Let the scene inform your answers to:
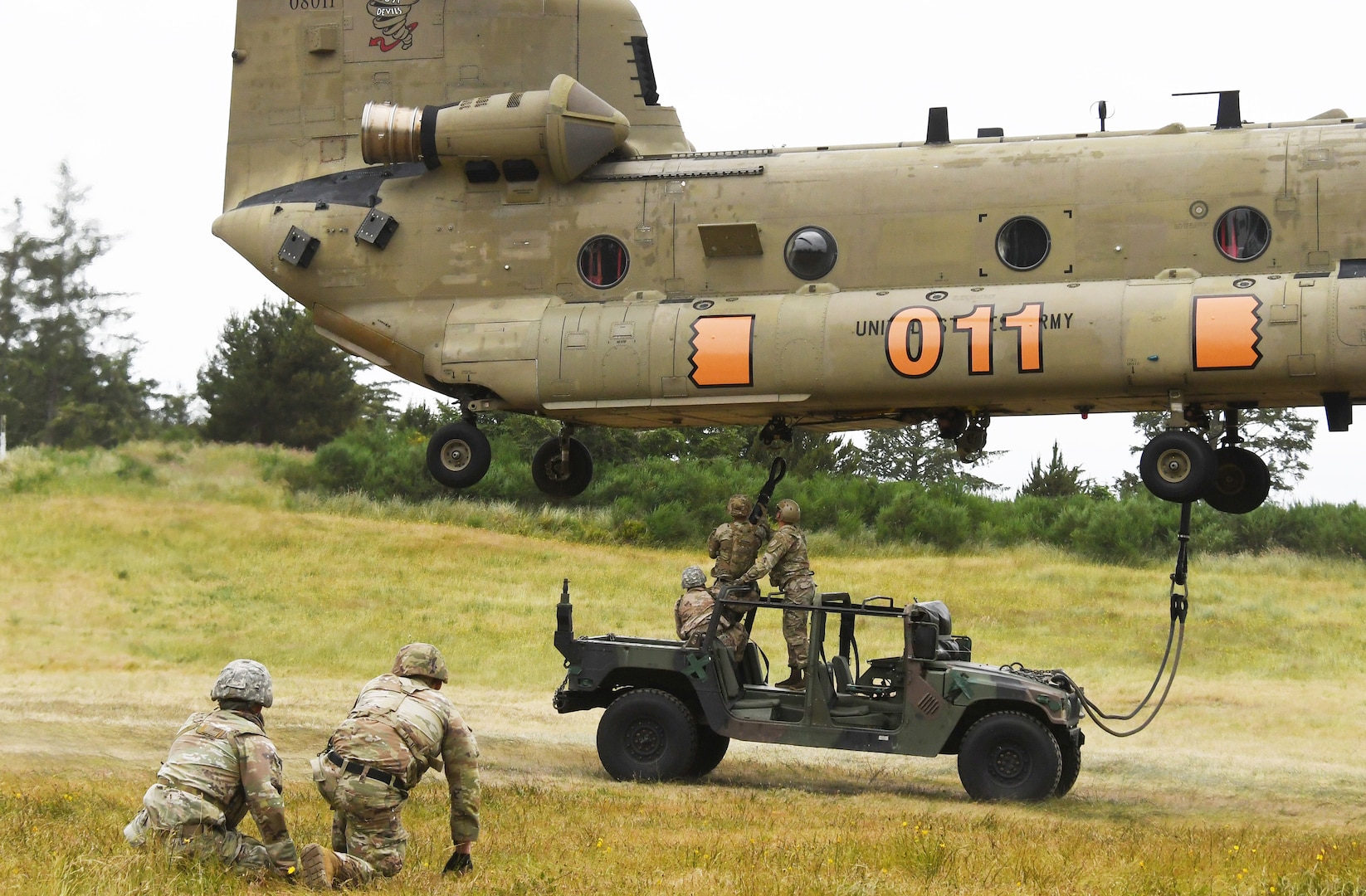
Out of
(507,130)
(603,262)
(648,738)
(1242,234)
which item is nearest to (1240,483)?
(1242,234)

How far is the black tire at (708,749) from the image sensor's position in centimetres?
1430

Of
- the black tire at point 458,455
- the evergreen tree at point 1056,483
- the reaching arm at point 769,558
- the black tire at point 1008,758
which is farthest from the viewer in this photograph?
the evergreen tree at point 1056,483

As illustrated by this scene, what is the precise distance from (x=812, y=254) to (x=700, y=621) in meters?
3.42

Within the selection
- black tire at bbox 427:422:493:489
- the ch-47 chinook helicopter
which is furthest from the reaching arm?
black tire at bbox 427:422:493:489

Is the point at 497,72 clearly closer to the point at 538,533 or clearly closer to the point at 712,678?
the point at 712,678

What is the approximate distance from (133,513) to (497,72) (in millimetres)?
13539

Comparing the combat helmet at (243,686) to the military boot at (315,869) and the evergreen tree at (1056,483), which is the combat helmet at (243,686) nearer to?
the military boot at (315,869)

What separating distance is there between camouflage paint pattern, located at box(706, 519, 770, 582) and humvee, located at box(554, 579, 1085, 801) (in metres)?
0.62

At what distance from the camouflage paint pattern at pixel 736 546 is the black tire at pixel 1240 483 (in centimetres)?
412

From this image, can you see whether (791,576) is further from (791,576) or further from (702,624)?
(702,624)

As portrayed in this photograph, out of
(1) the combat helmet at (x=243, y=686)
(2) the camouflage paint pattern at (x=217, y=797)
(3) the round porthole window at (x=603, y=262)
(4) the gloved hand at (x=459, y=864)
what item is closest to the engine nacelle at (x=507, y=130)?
(3) the round porthole window at (x=603, y=262)

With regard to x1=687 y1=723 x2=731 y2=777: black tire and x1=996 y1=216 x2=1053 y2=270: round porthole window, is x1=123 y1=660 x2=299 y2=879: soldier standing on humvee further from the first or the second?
x1=996 y1=216 x2=1053 y2=270: round porthole window

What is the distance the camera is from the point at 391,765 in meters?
8.02

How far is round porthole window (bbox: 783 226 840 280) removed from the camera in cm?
1392
